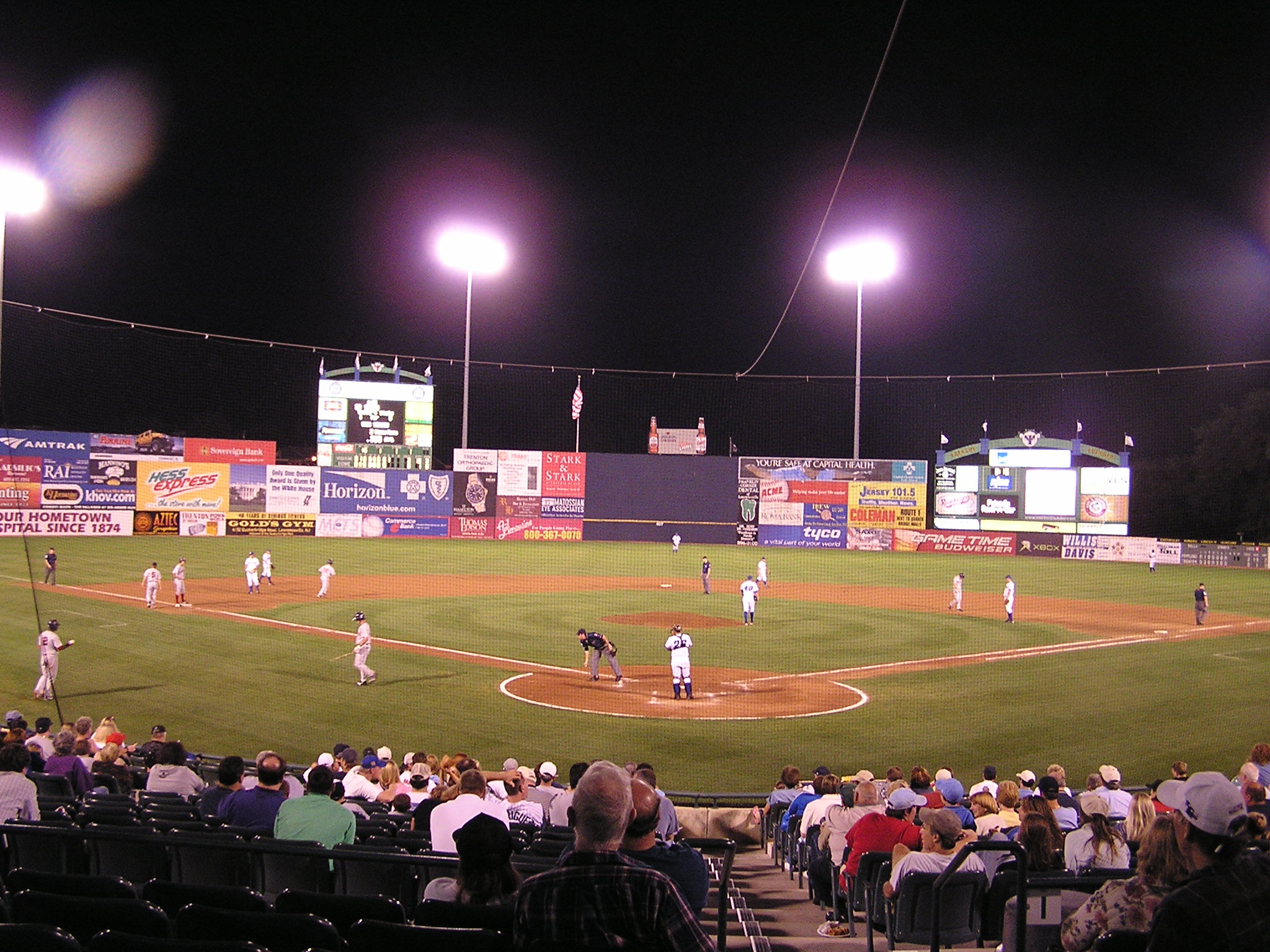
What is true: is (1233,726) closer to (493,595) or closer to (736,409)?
(493,595)

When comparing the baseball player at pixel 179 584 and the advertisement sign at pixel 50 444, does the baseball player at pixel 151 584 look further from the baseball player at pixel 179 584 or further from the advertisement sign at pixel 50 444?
the advertisement sign at pixel 50 444

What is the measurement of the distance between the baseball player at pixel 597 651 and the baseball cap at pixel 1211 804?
15.9 m

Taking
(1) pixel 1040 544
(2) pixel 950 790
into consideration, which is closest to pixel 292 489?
(1) pixel 1040 544

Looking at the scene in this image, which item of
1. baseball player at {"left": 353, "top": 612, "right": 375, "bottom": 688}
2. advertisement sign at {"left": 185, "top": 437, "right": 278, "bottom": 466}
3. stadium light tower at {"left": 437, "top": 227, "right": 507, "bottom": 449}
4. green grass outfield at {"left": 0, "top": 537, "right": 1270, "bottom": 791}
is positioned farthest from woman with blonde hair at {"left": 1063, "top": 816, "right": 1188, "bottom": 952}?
advertisement sign at {"left": 185, "top": 437, "right": 278, "bottom": 466}

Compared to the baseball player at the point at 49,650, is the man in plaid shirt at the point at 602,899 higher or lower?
higher

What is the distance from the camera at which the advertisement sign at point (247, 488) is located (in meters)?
49.2

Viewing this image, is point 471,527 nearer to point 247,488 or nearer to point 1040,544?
point 247,488

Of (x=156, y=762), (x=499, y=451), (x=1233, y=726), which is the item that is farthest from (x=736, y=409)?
(x=156, y=762)

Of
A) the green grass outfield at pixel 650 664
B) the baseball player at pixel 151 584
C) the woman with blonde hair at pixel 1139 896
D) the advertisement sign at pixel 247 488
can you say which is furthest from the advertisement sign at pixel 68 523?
the woman with blonde hair at pixel 1139 896

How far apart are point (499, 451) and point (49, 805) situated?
47957mm

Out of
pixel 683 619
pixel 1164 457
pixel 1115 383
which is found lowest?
pixel 683 619

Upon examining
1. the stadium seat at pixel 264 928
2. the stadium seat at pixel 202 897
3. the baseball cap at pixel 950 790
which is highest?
the stadium seat at pixel 264 928

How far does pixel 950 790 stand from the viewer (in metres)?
8.73

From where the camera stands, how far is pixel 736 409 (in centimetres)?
7700
